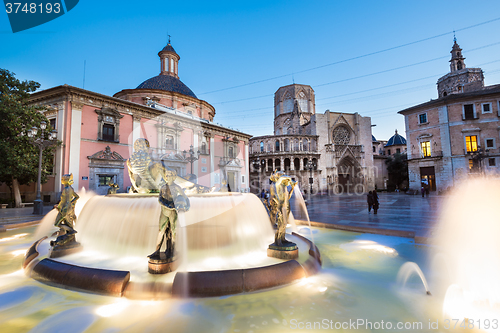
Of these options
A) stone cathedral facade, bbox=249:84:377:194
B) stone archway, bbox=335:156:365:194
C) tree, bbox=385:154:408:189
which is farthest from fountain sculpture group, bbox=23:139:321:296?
tree, bbox=385:154:408:189

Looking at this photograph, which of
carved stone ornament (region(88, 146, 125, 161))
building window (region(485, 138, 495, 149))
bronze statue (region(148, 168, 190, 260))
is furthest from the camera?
building window (region(485, 138, 495, 149))

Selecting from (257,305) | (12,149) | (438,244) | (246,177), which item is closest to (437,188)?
(246,177)

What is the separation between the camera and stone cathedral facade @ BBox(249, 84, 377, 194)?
139 feet

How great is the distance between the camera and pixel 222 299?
3.01 m

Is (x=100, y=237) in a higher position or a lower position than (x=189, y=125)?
lower

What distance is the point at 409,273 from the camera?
13.3 ft

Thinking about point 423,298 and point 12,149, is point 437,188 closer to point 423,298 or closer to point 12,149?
point 423,298

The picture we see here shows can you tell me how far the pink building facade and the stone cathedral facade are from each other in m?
12.5

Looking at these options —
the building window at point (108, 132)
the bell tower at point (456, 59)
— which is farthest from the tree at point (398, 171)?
the building window at point (108, 132)

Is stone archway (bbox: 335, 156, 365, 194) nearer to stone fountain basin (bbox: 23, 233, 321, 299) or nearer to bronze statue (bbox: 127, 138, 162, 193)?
bronze statue (bbox: 127, 138, 162, 193)

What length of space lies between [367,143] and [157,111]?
42956mm

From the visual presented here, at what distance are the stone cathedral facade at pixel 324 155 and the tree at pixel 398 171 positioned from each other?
143 inches

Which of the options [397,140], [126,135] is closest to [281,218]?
[126,135]

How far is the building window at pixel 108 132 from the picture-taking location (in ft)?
63.3
